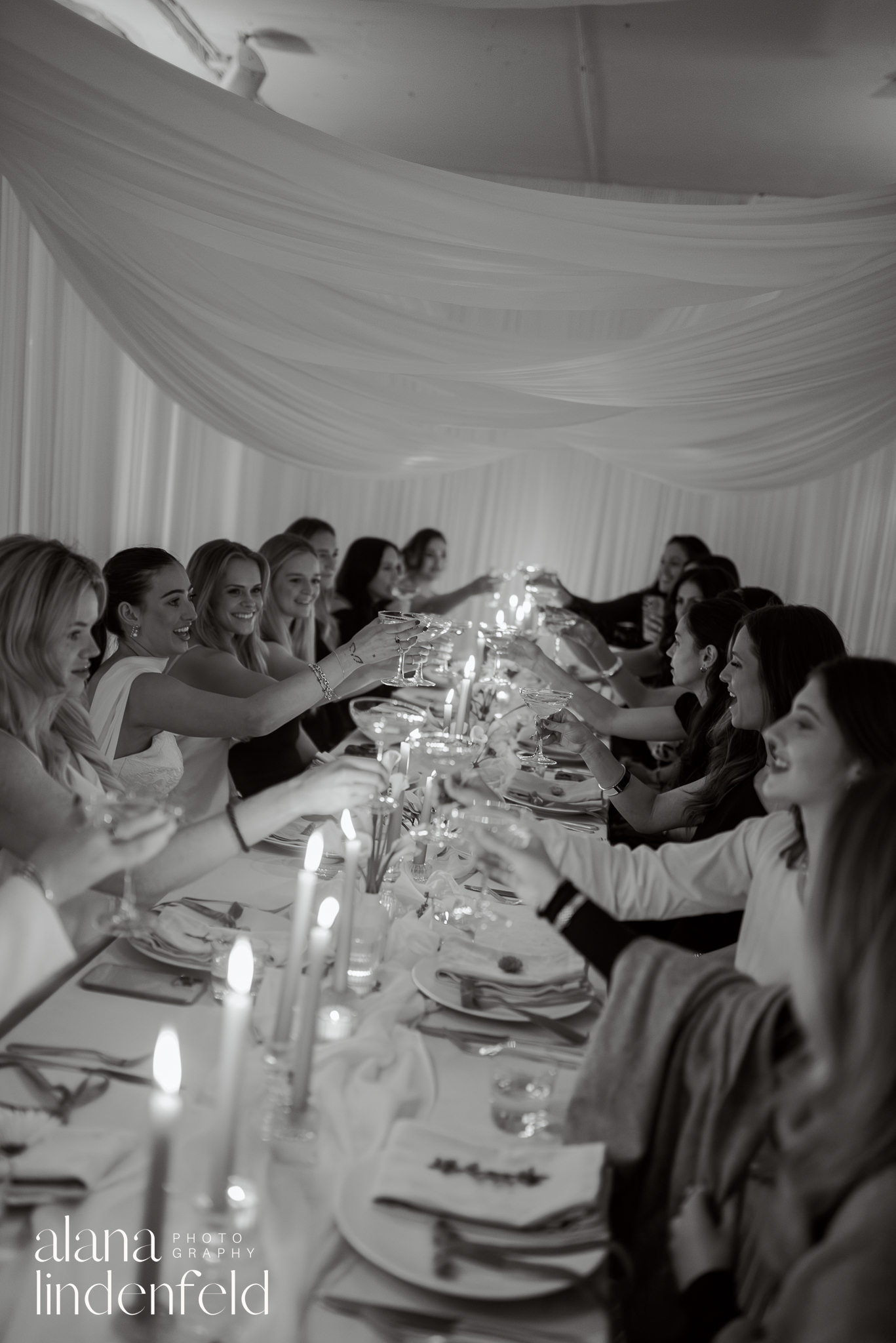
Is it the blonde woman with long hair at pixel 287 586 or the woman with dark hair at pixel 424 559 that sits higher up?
the woman with dark hair at pixel 424 559

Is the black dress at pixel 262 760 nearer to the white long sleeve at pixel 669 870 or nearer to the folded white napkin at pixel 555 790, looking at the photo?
the folded white napkin at pixel 555 790

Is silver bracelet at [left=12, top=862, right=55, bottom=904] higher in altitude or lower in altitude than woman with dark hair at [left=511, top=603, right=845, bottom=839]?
lower

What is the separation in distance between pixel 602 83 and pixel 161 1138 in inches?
214

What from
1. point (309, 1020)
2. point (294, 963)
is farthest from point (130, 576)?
point (309, 1020)

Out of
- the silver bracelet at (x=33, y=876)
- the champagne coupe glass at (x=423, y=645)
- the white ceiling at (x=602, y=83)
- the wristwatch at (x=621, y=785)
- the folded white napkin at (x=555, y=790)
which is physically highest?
the white ceiling at (x=602, y=83)

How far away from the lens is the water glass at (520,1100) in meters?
1.39

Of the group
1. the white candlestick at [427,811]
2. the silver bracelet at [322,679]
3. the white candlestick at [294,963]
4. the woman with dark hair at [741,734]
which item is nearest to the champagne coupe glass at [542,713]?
the woman with dark hair at [741,734]

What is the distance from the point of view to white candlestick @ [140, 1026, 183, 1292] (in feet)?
3.00

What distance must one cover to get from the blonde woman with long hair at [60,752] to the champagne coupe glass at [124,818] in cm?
25

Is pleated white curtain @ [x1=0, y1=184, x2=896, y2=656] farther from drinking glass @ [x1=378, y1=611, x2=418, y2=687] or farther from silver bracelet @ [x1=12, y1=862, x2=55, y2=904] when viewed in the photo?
silver bracelet @ [x1=12, y1=862, x2=55, y2=904]

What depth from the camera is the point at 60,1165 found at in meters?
1.17

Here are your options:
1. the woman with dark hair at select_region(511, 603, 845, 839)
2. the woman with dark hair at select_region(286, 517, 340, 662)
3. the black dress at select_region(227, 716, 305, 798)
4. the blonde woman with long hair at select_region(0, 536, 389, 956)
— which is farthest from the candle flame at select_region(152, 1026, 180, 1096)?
the woman with dark hair at select_region(286, 517, 340, 662)

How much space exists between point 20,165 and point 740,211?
1.70 metres

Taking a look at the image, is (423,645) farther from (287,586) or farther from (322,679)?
(287,586)
